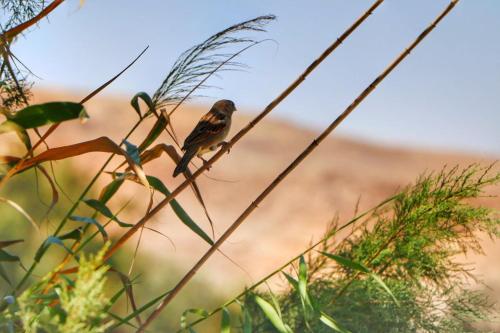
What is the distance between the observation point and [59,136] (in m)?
9.83

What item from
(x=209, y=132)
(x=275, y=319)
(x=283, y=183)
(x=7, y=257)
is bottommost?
(x=7, y=257)

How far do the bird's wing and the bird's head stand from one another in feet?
0.14

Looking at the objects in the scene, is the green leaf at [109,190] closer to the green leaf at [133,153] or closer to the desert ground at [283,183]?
the green leaf at [133,153]

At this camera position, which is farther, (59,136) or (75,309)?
(59,136)

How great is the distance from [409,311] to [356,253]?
0.22 metres

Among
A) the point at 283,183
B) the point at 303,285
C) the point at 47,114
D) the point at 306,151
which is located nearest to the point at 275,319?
the point at 303,285

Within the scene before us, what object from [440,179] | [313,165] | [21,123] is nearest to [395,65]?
[440,179]

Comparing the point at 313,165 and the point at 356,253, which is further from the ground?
the point at 313,165

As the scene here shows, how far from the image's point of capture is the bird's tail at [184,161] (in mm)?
1461

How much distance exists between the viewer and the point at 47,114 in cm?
109

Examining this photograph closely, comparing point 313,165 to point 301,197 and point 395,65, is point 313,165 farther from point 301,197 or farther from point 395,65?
point 395,65

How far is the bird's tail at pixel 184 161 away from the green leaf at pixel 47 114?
383 millimetres

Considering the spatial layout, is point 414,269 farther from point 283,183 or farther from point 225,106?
point 283,183

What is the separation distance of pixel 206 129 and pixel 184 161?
0.86 feet
